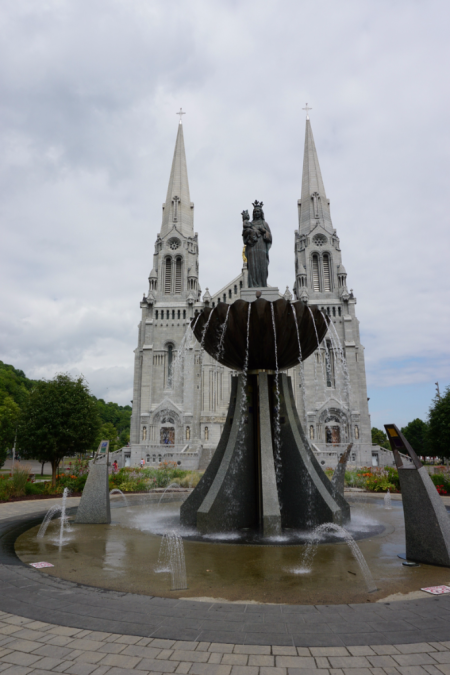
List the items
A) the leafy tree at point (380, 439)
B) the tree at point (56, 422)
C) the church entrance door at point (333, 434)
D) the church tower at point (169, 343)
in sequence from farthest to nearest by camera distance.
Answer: the leafy tree at point (380, 439)
the church tower at point (169, 343)
the church entrance door at point (333, 434)
the tree at point (56, 422)

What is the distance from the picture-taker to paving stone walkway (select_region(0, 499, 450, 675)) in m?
3.10

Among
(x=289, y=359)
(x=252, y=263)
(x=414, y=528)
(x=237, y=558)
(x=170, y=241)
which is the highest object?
(x=170, y=241)

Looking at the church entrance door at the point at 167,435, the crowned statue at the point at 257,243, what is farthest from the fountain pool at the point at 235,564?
the church entrance door at the point at 167,435

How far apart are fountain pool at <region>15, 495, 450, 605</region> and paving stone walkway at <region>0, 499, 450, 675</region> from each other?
445mm

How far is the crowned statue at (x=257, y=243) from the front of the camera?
11.2m

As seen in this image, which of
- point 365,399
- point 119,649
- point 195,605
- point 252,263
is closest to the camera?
point 119,649

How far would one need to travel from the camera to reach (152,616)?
4004 mm

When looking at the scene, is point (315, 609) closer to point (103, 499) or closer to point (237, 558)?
point (237, 558)

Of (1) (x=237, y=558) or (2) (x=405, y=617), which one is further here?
(1) (x=237, y=558)

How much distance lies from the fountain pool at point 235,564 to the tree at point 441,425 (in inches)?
1063

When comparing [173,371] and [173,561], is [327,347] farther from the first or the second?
[173,561]

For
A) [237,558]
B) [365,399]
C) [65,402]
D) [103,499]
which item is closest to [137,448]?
[65,402]

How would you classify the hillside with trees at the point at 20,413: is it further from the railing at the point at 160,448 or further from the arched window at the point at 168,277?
the arched window at the point at 168,277

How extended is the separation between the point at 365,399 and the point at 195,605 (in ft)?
140
